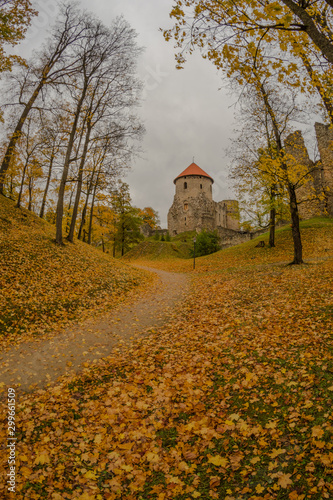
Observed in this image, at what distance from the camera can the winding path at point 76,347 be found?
5535 millimetres

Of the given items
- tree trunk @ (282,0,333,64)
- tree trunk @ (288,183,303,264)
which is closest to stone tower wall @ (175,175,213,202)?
tree trunk @ (288,183,303,264)

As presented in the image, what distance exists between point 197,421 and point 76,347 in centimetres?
393

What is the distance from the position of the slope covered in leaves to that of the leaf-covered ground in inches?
120

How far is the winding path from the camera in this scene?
5.54 meters

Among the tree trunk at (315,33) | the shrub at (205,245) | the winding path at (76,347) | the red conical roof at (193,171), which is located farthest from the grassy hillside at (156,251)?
the tree trunk at (315,33)

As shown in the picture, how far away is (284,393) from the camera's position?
4.22m

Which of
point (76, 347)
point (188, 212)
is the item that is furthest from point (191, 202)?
point (76, 347)

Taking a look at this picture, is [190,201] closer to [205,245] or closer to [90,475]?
[205,245]

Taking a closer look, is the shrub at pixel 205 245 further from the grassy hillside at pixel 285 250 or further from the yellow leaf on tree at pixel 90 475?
the yellow leaf on tree at pixel 90 475

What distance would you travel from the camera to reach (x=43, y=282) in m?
10.1

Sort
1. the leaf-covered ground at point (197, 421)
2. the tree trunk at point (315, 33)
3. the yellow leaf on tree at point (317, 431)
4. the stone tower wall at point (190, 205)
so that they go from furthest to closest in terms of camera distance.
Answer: the stone tower wall at point (190, 205) < the tree trunk at point (315, 33) < the yellow leaf on tree at point (317, 431) < the leaf-covered ground at point (197, 421)

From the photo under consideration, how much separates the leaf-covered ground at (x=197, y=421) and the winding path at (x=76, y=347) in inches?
20.1

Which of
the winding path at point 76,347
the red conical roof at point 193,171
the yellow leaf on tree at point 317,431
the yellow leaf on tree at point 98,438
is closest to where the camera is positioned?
the yellow leaf on tree at point 317,431

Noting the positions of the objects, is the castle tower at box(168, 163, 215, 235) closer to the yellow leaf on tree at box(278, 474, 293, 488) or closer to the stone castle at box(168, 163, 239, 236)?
the stone castle at box(168, 163, 239, 236)
